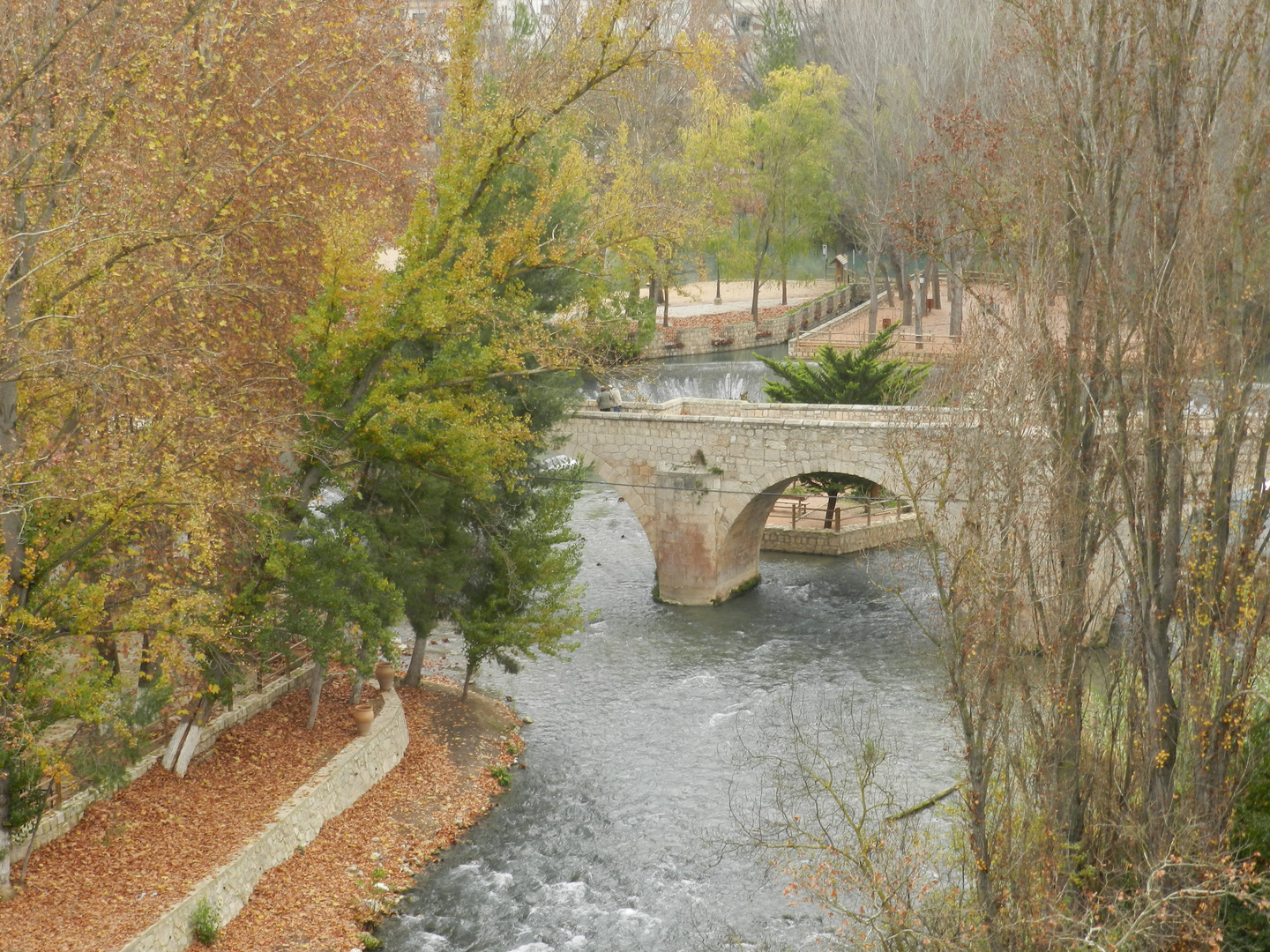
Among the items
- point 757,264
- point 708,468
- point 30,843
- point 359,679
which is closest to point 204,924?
point 30,843

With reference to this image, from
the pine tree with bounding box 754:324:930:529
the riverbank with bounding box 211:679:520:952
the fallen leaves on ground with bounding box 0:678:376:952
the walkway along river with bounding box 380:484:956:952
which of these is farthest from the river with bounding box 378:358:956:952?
the fallen leaves on ground with bounding box 0:678:376:952

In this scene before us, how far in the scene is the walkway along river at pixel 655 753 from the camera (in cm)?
1346

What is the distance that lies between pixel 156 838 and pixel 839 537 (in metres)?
17.9

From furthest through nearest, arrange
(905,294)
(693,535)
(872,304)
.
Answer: (905,294)
(872,304)
(693,535)

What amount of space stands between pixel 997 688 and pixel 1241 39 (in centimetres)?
558

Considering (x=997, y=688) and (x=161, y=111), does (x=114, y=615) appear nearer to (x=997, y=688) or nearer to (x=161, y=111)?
(x=161, y=111)

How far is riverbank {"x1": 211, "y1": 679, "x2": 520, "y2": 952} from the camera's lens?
12.6 m

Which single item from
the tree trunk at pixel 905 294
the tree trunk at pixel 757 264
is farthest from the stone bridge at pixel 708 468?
the tree trunk at pixel 757 264

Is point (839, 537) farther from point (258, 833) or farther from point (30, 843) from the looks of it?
point (30, 843)

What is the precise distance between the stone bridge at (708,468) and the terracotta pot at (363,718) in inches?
361

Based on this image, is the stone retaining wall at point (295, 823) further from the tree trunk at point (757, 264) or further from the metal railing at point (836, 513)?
the tree trunk at point (757, 264)

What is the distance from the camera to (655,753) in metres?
17.6

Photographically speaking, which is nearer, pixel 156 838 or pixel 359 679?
pixel 156 838

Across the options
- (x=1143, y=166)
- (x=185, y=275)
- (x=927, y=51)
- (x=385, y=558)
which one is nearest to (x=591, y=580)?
(x=385, y=558)
